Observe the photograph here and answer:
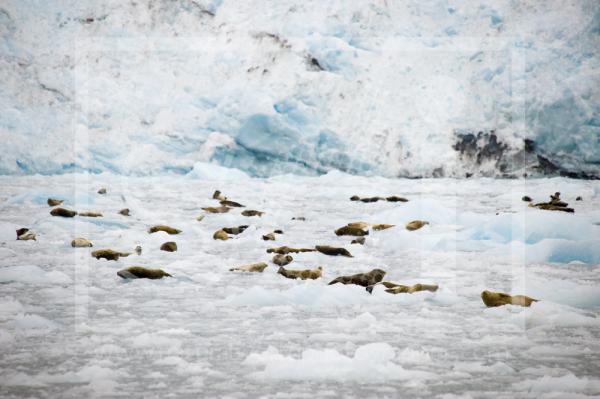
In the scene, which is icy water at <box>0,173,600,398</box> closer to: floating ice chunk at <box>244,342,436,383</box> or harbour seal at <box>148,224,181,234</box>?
floating ice chunk at <box>244,342,436,383</box>

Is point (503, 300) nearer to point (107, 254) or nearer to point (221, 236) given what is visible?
point (107, 254)

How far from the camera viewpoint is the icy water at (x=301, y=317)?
191cm

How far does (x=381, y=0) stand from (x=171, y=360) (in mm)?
11893

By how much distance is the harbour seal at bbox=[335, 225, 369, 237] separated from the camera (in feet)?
19.0

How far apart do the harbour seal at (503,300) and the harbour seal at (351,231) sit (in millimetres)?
2711

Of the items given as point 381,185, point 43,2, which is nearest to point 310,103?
point 381,185

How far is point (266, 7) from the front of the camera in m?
13.0

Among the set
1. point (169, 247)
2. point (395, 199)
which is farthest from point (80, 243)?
point (395, 199)

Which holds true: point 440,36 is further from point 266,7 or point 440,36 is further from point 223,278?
point 223,278

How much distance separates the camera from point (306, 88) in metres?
12.2

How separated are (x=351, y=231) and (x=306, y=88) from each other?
22.4 feet

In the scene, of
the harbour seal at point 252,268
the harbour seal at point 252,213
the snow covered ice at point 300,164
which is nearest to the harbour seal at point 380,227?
the snow covered ice at point 300,164

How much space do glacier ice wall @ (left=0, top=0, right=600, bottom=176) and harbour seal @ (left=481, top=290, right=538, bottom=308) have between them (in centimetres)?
900

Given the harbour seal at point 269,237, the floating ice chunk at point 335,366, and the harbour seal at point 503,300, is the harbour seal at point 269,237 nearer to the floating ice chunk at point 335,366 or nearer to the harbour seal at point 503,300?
the harbour seal at point 503,300
